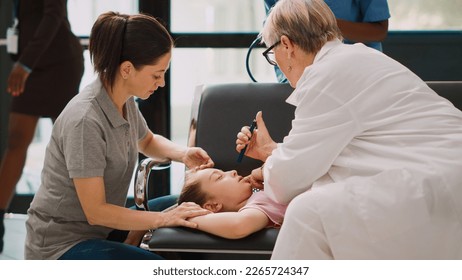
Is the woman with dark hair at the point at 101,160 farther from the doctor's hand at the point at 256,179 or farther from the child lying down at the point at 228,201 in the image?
the doctor's hand at the point at 256,179

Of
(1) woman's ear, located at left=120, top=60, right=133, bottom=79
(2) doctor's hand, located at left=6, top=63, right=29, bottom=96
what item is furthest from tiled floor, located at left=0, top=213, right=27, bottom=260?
(1) woman's ear, located at left=120, top=60, right=133, bottom=79

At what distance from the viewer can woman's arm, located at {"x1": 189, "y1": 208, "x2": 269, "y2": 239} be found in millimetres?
1878

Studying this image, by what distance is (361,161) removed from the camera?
1786 millimetres

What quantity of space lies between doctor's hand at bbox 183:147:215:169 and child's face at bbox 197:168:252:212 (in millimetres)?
265

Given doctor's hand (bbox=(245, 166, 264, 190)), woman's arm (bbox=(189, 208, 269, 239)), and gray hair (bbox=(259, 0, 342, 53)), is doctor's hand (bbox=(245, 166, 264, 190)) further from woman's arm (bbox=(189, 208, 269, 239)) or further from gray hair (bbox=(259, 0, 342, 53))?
gray hair (bbox=(259, 0, 342, 53))

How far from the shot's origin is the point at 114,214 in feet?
6.39

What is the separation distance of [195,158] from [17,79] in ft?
5.54

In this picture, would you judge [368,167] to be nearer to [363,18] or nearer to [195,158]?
[195,158]

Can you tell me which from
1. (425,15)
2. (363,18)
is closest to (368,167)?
(363,18)

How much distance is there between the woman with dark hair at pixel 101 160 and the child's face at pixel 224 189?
0.41 feet

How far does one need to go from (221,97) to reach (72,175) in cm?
87
